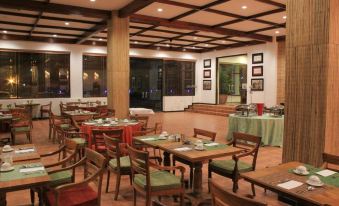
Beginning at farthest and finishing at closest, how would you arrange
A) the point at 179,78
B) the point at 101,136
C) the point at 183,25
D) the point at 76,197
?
the point at 179,78 < the point at 183,25 < the point at 101,136 < the point at 76,197

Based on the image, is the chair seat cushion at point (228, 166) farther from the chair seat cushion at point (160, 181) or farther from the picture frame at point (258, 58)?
the picture frame at point (258, 58)

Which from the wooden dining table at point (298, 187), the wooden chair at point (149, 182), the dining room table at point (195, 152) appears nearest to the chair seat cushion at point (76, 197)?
the wooden chair at point (149, 182)

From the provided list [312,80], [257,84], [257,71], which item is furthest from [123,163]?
[257,71]

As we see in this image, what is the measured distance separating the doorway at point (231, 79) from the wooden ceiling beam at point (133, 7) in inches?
345

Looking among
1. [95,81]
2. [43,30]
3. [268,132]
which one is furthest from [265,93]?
[43,30]

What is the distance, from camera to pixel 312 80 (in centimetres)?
325

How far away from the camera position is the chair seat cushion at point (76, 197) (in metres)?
2.52

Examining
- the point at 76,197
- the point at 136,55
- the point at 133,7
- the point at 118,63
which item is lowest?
the point at 76,197

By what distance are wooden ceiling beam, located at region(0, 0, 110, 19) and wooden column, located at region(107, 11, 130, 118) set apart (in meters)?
0.43

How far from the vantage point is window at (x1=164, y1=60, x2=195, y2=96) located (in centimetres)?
1575

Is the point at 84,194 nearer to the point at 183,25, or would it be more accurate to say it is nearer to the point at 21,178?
the point at 21,178

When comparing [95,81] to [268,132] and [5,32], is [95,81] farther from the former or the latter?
[268,132]

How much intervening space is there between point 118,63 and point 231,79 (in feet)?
33.8

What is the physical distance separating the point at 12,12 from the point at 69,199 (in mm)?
7509
